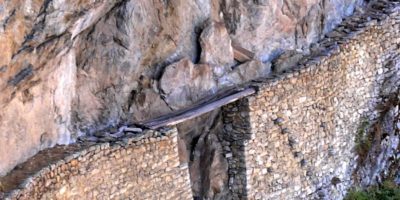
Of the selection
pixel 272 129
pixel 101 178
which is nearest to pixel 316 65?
pixel 272 129

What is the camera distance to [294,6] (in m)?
12.8

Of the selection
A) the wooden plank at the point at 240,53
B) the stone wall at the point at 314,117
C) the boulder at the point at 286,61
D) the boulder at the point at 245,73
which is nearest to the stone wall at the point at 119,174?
the stone wall at the point at 314,117

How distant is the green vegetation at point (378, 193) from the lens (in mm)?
13398

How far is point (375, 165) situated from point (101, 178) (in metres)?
5.61

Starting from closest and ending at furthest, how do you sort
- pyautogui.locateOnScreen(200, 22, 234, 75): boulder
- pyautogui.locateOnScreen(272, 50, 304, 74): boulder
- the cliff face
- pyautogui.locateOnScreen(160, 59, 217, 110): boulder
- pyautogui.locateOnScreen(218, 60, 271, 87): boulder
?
the cliff face < pyautogui.locateOnScreen(160, 59, 217, 110): boulder < pyautogui.locateOnScreen(200, 22, 234, 75): boulder < pyautogui.locateOnScreen(218, 60, 271, 87): boulder < pyautogui.locateOnScreen(272, 50, 304, 74): boulder

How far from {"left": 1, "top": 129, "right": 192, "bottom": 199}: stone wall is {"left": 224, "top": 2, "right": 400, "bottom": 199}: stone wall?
140 cm

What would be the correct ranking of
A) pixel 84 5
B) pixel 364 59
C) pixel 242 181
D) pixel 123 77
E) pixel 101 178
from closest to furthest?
1. pixel 84 5
2. pixel 101 178
3. pixel 123 77
4. pixel 242 181
5. pixel 364 59

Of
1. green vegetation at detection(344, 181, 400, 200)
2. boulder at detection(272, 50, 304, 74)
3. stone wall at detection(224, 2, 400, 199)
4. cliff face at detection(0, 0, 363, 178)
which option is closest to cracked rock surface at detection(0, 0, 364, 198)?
cliff face at detection(0, 0, 363, 178)

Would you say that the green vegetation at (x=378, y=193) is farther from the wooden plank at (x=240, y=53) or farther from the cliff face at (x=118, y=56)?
the wooden plank at (x=240, y=53)

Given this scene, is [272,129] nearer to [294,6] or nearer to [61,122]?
[294,6]

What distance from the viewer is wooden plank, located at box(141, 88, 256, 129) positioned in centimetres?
1065

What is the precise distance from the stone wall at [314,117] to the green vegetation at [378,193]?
19cm

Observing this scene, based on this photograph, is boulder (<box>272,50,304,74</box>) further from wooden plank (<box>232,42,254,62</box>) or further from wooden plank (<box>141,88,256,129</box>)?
wooden plank (<box>141,88,256,129</box>)

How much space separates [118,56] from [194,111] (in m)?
1.27
